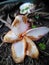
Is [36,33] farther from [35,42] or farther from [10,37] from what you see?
[10,37]


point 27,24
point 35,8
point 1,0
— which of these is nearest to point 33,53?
point 27,24

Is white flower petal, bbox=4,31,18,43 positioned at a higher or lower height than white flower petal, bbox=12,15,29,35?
lower

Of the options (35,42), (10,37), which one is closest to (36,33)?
(35,42)

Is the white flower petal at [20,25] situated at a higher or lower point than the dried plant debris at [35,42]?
higher

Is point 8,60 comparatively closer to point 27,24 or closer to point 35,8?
point 27,24

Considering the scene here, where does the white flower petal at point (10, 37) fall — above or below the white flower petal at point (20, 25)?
below

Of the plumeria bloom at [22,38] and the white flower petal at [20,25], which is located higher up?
the white flower petal at [20,25]

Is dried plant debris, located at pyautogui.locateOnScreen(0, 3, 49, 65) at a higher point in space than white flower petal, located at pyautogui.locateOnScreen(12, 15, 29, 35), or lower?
lower

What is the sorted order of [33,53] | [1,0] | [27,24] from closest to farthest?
1. [33,53]
2. [27,24]
3. [1,0]
